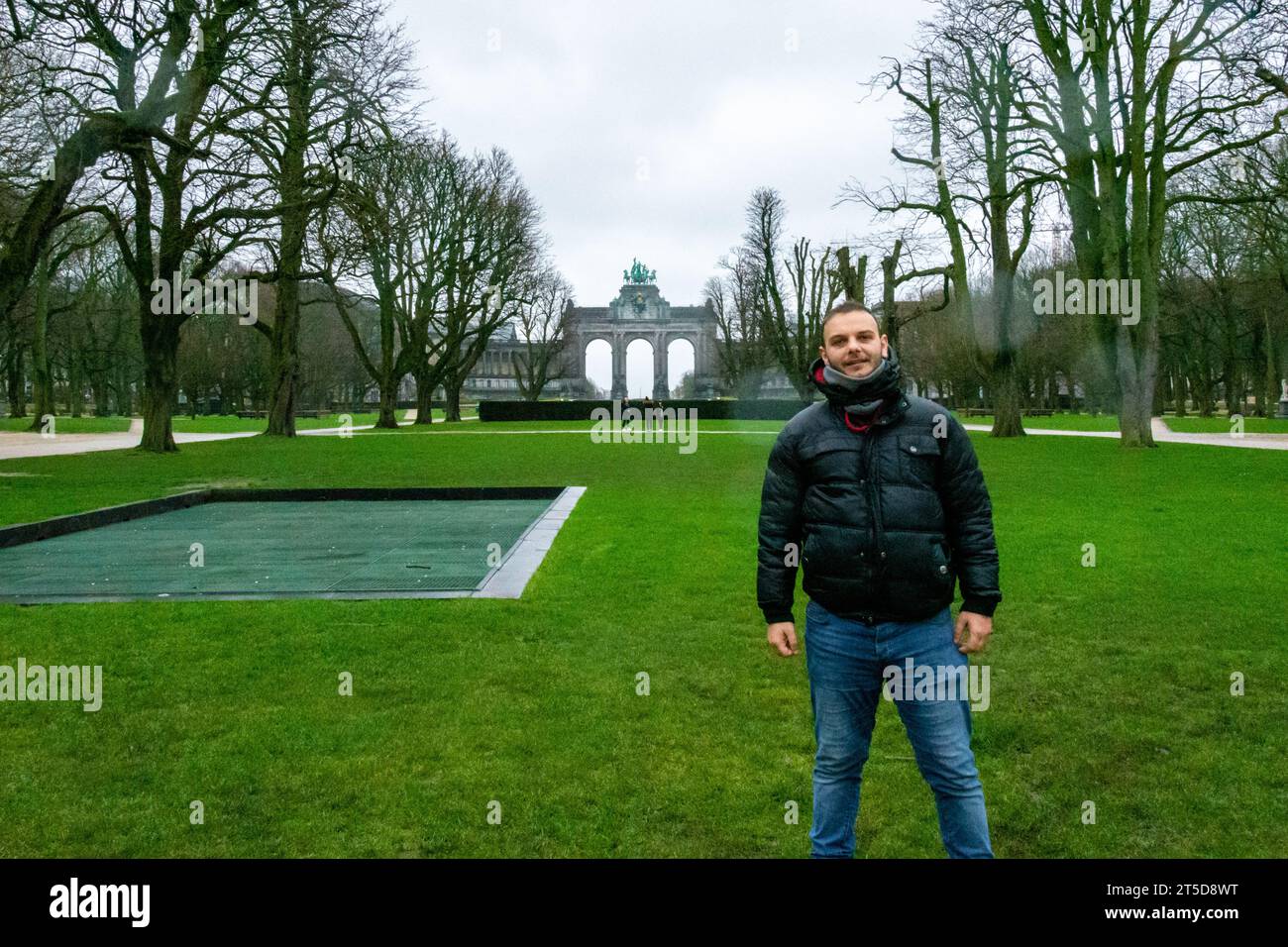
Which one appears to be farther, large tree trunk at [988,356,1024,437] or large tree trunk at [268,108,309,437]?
large tree trunk at [988,356,1024,437]

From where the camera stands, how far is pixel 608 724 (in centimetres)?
537

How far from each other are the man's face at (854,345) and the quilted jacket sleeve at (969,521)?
1.20 feet

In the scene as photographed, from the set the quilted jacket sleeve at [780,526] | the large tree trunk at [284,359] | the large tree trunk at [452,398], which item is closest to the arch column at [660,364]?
the large tree trunk at [452,398]

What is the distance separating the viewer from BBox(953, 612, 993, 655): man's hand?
3.51 metres

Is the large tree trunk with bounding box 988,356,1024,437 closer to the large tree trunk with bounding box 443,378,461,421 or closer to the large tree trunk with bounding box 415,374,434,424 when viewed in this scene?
the large tree trunk with bounding box 415,374,434,424

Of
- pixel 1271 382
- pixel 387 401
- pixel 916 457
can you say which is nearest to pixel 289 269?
pixel 387 401

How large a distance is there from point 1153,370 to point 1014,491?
508 inches

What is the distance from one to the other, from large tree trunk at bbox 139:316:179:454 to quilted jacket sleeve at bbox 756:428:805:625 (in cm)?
2675

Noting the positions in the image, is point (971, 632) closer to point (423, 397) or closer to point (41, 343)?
point (41, 343)

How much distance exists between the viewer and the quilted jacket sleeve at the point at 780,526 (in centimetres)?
367

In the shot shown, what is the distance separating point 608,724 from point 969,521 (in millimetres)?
2488

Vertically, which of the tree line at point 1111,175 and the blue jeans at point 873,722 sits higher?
the tree line at point 1111,175

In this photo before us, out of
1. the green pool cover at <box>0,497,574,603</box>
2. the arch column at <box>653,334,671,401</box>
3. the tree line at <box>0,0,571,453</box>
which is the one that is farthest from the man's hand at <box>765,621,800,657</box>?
the arch column at <box>653,334,671,401</box>

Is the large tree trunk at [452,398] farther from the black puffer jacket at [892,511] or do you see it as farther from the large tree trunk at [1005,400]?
the black puffer jacket at [892,511]
